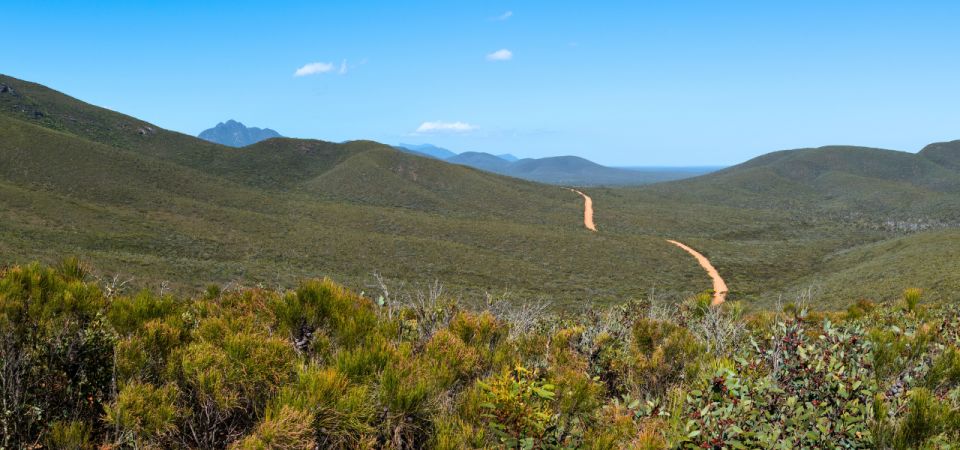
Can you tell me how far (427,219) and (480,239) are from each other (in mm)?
11637

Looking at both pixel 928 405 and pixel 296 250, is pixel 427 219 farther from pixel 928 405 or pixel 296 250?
pixel 928 405

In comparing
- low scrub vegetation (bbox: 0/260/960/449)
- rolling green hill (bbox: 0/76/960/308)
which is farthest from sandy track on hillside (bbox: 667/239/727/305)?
low scrub vegetation (bbox: 0/260/960/449)

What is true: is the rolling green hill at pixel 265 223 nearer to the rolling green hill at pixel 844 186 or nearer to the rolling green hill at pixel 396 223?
the rolling green hill at pixel 396 223

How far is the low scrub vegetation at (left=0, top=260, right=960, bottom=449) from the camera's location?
82.6 inches

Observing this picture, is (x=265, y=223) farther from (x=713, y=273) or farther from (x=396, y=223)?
(x=713, y=273)

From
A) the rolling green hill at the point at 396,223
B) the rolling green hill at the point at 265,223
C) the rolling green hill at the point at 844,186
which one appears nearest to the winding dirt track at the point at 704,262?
the rolling green hill at the point at 396,223

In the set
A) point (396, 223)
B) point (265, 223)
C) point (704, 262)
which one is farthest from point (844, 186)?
point (265, 223)

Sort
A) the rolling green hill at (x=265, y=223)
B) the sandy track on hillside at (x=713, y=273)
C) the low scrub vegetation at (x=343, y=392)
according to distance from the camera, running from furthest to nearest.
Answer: the rolling green hill at (x=265, y=223) → the sandy track on hillside at (x=713, y=273) → the low scrub vegetation at (x=343, y=392)

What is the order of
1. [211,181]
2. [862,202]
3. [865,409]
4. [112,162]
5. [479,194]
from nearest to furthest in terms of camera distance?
[865,409], [112,162], [211,181], [479,194], [862,202]

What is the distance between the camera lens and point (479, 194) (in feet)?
289

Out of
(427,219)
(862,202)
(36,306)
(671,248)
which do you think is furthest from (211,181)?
(862,202)

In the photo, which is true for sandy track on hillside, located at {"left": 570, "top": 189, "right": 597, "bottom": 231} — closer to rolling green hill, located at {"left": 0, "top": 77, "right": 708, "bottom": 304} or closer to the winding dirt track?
the winding dirt track

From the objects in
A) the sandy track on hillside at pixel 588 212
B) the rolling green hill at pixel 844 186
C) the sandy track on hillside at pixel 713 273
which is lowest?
the sandy track on hillside at pixel 713 273

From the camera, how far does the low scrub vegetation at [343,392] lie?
2.10 meters
